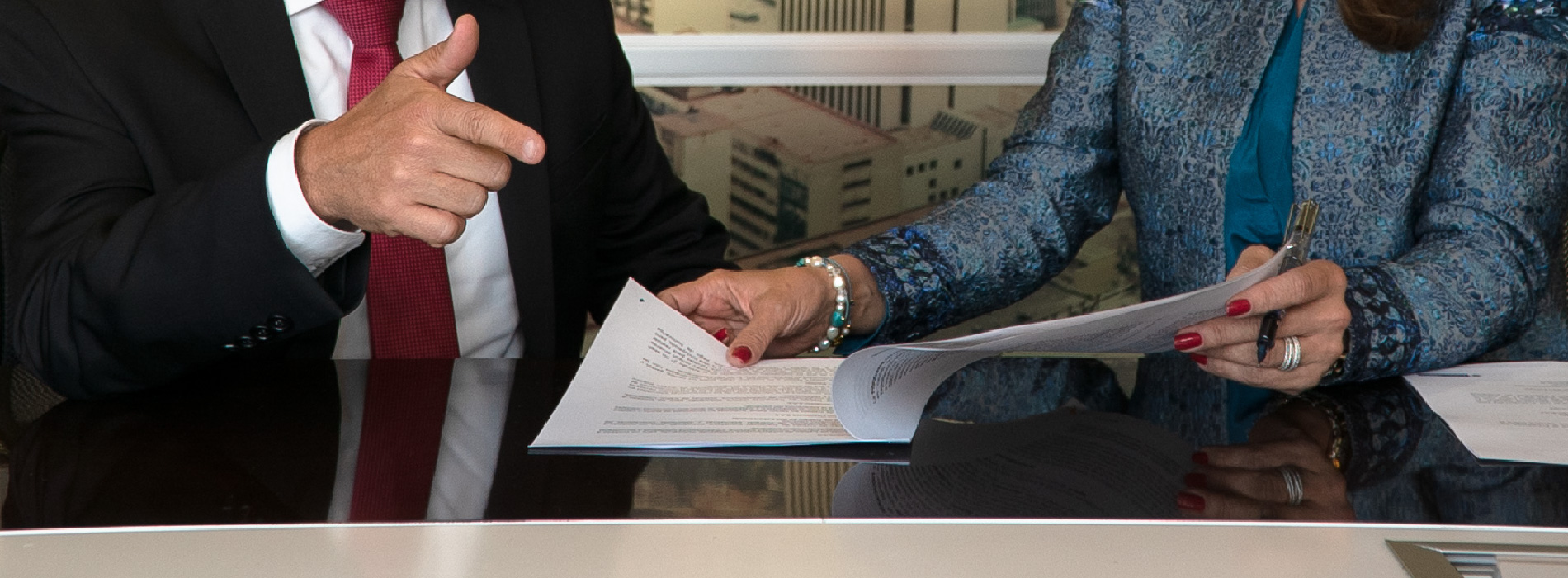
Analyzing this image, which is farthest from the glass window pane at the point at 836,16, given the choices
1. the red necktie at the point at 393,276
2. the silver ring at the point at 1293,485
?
the silver ring at the point at 1293,485

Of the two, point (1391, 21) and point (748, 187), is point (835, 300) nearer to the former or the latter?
point (1391, 21)

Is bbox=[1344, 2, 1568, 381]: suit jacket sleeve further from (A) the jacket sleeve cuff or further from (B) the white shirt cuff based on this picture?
(B) the white shirt cuff

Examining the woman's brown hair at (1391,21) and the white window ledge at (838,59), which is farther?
the white window ledge at (838,59)

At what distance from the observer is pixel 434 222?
3.16ft

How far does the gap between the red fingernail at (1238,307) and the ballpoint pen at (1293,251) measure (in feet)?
0.23

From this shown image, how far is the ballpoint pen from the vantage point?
1.06 metres

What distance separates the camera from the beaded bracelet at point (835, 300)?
1336 mm

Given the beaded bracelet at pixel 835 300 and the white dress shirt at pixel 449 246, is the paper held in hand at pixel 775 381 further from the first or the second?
the white dress shirt at pixel 449 246

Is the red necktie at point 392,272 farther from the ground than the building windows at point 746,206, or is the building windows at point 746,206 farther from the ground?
the red necktie at point 392,272

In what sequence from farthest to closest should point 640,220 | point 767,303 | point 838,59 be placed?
point 838,59 → point 640,220 → point 767,303

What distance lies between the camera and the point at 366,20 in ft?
4.36

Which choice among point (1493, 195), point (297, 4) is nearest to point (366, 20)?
point (297, 4)

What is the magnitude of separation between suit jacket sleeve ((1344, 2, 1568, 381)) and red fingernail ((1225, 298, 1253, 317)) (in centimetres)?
25

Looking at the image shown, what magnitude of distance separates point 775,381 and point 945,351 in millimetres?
217
